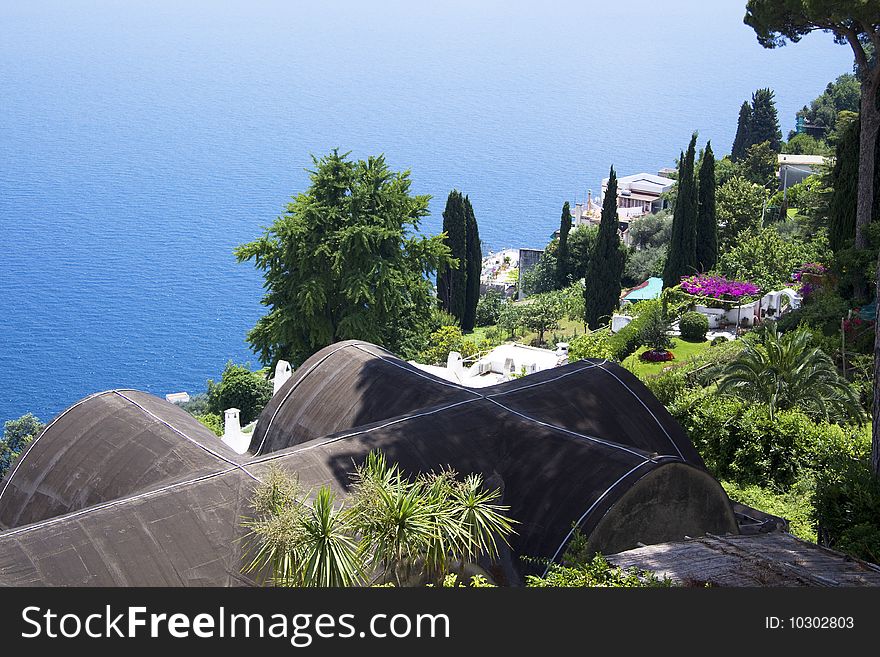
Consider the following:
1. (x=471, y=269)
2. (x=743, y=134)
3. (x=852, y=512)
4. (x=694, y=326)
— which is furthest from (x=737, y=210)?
(x=852, y=512)

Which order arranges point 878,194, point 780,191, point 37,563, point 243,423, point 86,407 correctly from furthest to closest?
point 780,191 → point 243,423 → point 878,194 → point 86,407 → point 37,563

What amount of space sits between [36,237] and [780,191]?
11405 centimetres

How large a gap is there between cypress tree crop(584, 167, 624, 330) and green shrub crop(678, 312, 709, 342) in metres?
15.3

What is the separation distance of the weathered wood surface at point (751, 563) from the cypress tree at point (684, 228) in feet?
117

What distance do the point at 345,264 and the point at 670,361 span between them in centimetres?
1196

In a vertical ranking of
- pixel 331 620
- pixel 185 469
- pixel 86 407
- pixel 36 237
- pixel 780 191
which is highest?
pixel 36 237

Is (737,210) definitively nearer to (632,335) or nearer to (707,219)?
(707,219)

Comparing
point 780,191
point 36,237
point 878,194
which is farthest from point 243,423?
point 36,237

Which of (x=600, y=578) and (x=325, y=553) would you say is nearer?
(x=600, y=578)

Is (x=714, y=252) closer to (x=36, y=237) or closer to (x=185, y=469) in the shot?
(x=185, y=469)

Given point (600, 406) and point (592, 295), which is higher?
point (592, 295)

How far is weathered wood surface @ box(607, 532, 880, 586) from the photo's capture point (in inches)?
396

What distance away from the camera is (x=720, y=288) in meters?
38.3

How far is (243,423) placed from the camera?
3853 cm
